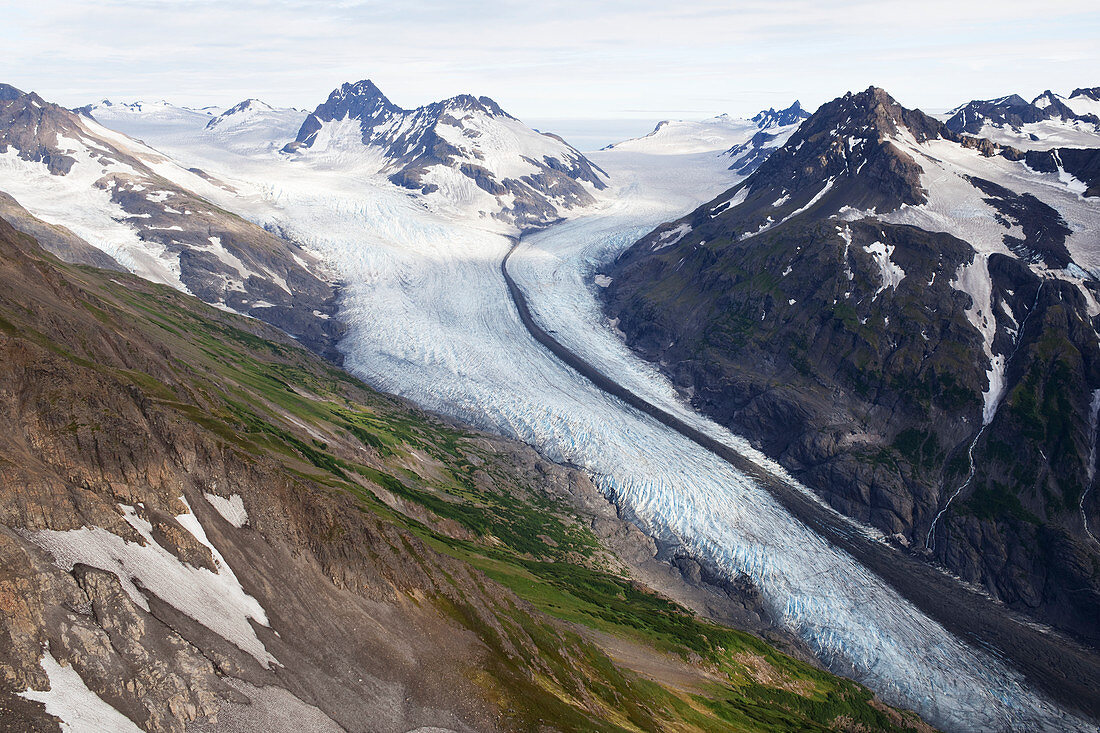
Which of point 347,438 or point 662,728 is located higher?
point 347,438

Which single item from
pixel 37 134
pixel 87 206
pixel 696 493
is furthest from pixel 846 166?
pixel 37 134

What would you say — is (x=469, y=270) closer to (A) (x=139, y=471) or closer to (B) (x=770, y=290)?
(B) (x=770, y=290)

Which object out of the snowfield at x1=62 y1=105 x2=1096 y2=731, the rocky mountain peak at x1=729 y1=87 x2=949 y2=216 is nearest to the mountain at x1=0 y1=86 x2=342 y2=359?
the snowfield at x1=62 y1=105 x2=1096 y2=731

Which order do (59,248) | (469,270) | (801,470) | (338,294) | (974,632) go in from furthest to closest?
(469,270)
(338,294)
(59,248)
(801,470)
(974,632)

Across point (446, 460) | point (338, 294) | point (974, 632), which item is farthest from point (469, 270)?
point (974, 632)

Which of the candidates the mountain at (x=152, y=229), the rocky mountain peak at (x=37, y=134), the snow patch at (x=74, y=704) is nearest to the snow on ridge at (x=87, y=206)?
the mountain at (x=152, y=229)

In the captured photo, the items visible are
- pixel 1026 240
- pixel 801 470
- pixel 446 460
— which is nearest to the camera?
pixel 446 460
